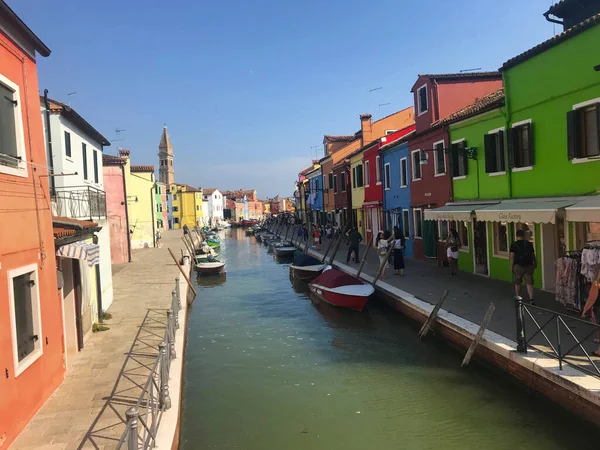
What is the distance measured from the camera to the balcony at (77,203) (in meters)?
10.5

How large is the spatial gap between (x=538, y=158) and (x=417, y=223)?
28.7 feet

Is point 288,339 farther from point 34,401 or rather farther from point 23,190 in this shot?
point 23,190

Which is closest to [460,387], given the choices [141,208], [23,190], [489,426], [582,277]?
[489,426]

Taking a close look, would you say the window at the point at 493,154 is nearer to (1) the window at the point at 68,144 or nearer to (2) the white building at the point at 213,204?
(1) the window at the point at 68,144

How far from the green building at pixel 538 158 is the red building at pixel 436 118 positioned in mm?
1647

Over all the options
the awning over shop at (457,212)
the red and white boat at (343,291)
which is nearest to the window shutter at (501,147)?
the awning over shop at (457,212)

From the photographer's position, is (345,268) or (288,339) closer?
(288,339)

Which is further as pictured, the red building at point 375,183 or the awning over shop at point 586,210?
the red building at point 375,183

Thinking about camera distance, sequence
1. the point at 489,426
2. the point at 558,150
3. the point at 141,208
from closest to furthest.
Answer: the point at 489,426, the point at 558,150, the point at 141,208

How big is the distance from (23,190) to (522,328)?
798 centimetres

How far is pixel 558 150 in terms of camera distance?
11.0m

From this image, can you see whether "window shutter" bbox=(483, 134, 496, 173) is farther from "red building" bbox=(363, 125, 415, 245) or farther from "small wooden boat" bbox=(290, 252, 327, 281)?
"red building" bbox=(363, 125, 415, 245)

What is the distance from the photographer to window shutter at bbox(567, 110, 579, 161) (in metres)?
10.1

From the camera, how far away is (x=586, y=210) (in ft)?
28.4
